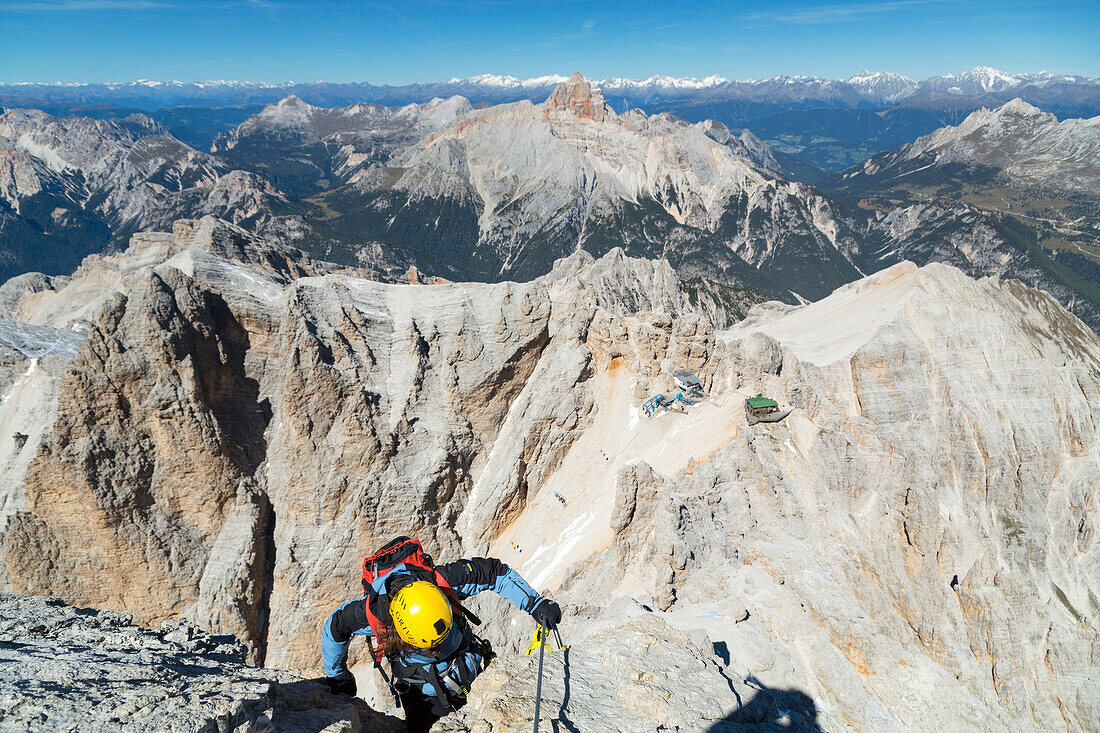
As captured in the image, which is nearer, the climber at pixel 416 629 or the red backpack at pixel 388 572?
the climber at pixel 416 629

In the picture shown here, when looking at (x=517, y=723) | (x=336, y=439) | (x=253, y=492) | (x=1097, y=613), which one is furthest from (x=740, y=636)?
(x=253, y=492)

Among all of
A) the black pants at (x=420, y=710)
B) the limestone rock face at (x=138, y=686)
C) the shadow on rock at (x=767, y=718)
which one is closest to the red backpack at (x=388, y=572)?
the black pants at (x=420, y=710)

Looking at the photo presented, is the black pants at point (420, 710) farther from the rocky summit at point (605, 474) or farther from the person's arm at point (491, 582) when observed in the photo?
the rocky summit at point (605, 474)

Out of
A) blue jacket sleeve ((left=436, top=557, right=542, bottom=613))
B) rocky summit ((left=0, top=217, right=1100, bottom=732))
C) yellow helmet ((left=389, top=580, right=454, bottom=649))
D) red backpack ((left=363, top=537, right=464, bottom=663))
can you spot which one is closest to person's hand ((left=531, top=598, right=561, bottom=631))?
blue jacket sleeve ((left=436, top=557, right=542, bottom=613))

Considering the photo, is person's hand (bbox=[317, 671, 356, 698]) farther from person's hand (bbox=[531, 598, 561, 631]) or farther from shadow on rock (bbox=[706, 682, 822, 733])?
shadow on rock (bbox=[706, 682, 822, 733])

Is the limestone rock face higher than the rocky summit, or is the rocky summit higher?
the limestone rock face

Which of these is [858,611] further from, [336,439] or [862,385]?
[336,439]
